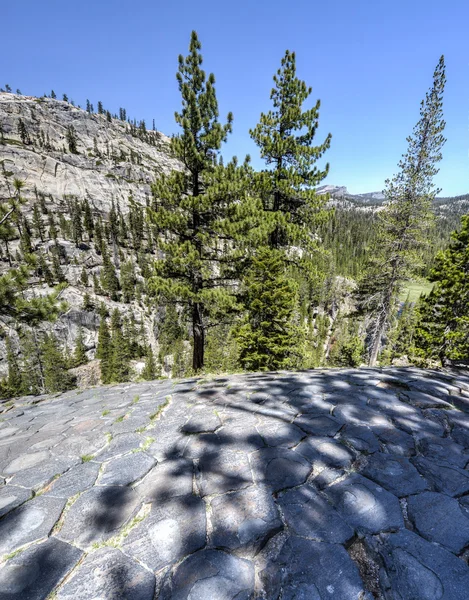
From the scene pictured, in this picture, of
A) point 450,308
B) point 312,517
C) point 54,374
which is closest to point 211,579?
point 312,517

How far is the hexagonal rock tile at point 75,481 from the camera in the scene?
6.48ft

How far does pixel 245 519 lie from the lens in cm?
161

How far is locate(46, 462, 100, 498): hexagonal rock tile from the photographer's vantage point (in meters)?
1.97

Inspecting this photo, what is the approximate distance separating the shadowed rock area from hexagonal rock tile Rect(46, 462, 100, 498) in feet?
0.04

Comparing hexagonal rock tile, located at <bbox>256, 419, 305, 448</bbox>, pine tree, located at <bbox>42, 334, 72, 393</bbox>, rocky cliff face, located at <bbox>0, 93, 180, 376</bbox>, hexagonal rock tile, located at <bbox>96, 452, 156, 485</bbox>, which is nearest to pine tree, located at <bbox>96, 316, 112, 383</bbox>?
pine tree, located at <bbox>42, 334, 72, 393</bbox>

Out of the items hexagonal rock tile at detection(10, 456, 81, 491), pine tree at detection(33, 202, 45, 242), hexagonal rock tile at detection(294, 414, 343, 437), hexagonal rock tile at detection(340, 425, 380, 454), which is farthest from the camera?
pine tree at detection(33, 202, 45, 242)

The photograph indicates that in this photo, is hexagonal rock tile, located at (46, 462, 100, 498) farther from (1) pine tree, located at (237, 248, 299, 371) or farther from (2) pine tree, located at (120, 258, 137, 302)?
(2) pine tree, located at (120, 258, 137, 302)

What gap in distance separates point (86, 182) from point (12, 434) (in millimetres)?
127407

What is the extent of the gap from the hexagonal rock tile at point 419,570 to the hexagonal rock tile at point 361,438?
0.85 metres

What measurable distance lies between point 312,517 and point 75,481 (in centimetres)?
181

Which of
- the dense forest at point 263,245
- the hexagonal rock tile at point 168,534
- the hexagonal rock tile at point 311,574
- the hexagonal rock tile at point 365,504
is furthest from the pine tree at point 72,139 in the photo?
the hexagonal rock tile at point 311,574

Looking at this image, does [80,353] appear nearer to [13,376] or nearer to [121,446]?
[13,376]

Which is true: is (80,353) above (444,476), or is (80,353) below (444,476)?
below

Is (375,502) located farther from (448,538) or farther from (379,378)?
(379,378)
